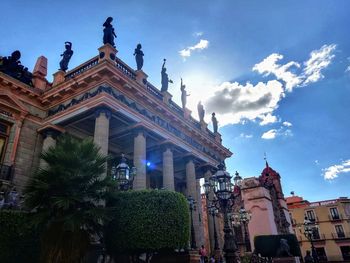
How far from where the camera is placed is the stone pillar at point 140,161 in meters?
14.2

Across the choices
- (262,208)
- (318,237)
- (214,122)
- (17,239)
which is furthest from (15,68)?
(318,237)

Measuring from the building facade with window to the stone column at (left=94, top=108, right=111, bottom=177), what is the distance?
40.5m

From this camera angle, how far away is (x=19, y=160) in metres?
14.1

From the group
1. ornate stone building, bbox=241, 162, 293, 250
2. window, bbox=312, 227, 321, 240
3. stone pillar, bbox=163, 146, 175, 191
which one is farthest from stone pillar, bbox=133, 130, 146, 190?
window, bbox=312, 227, 321, 240

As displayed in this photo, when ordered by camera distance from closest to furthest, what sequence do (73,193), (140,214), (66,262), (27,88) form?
1. (66,262)
2. (73,193)
3. (140,214)
4. (27,88)

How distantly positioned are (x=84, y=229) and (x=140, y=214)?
180 cm

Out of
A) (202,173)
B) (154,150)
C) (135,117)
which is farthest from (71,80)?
(202,173)

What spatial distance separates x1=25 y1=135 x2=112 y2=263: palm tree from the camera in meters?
7.61

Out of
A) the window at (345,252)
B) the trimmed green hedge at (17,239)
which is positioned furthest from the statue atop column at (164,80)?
the window at (345,252)

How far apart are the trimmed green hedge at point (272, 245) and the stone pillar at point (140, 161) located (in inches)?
529

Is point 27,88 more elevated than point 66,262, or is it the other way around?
point 27,88

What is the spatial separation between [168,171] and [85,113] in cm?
627

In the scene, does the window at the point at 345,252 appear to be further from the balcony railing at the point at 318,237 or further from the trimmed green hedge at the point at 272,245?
the trimmed green hedge at the point at 272,245

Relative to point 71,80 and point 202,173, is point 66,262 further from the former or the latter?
point 202,173
